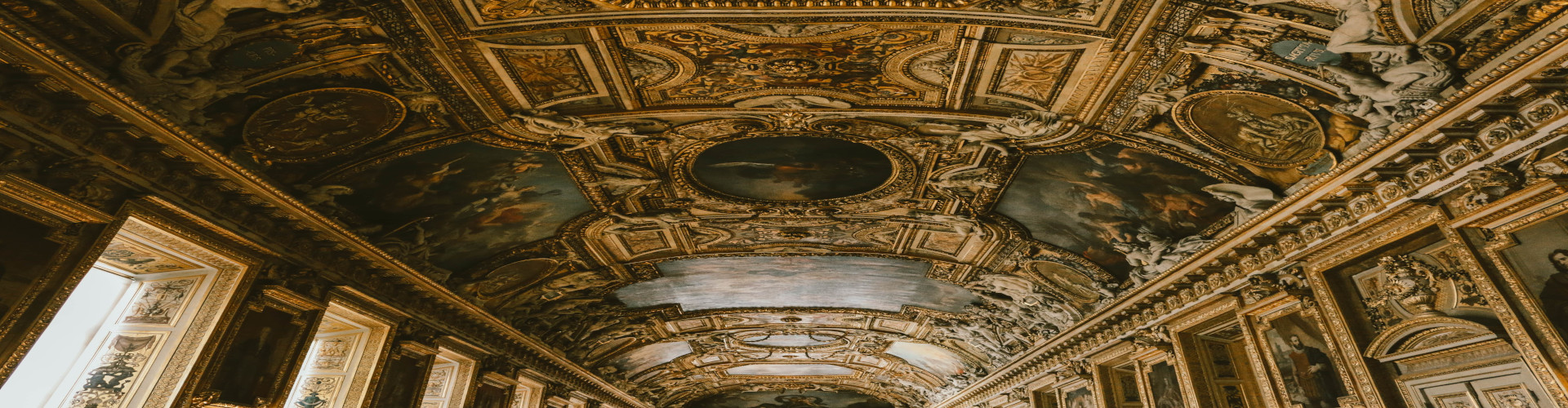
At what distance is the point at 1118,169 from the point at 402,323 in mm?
11242

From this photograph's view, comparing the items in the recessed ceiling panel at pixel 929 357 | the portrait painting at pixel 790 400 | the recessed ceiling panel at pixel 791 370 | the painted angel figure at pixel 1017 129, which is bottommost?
the painted angel figure at pixel 1017 129

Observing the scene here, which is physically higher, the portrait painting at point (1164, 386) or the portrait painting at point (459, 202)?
the portrait painting at point (459, 202)

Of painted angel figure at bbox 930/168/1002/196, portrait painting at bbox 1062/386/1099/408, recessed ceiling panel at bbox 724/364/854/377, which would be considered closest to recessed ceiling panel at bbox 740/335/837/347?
recessed ceiling panel at bbox 724/364/854/377

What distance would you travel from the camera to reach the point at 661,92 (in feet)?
27.7

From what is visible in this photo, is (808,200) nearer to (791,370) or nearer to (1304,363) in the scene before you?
(1304,363)

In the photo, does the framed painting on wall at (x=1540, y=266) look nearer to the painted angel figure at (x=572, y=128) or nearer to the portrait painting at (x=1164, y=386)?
the portrait painting at (x=1164, y=386)

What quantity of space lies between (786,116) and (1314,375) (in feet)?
22.5

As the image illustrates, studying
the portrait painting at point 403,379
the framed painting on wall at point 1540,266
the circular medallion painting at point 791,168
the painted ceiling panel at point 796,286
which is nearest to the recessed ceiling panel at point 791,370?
the painted ceiling panel at point 796,286

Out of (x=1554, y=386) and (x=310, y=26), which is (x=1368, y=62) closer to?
(x=1554, y=386)

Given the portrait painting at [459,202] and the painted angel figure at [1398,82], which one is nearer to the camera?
the painted angel figure at [1398,82]

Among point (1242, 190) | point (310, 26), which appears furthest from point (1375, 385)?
point (310, 26)

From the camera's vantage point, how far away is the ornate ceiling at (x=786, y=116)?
6.41 metres

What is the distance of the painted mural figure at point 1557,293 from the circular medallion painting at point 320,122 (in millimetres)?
10554

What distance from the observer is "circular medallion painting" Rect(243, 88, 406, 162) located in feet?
25.3
